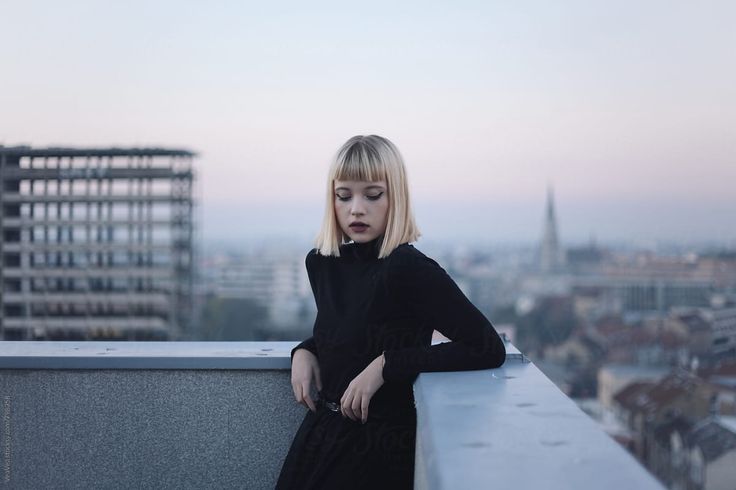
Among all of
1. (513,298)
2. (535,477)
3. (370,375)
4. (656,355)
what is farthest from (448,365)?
(513,298)

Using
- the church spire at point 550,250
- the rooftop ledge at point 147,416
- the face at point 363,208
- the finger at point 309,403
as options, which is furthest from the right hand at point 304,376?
the church spire at point 550,250

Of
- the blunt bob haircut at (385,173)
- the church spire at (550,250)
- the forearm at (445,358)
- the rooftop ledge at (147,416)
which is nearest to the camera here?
the forearm at (445,358)

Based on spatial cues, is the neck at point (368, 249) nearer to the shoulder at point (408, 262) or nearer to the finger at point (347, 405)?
the shoulder at point (408, 262)

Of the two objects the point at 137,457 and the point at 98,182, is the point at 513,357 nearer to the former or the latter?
the point at 137,457

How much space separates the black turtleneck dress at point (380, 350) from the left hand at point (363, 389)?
0.06ft

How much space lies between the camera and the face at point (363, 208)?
152cm

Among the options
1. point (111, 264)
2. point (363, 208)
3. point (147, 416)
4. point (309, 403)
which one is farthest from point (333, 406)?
point (111, 264)

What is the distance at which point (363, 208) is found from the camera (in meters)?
1.51

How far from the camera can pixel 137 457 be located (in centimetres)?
193

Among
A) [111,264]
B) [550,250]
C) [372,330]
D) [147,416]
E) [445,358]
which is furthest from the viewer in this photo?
[550,250]

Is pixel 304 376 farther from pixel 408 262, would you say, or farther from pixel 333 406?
pixel 408 262

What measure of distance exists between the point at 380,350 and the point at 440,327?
0.14 metres

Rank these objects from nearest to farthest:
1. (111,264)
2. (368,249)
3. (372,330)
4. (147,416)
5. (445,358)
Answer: (445,358), (372,330), (368,249), (147,416), (111,264)

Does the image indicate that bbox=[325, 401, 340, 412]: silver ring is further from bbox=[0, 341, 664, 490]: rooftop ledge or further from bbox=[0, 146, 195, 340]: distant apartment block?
bbox=[0, 146, 195, 340]: distant apartment block
